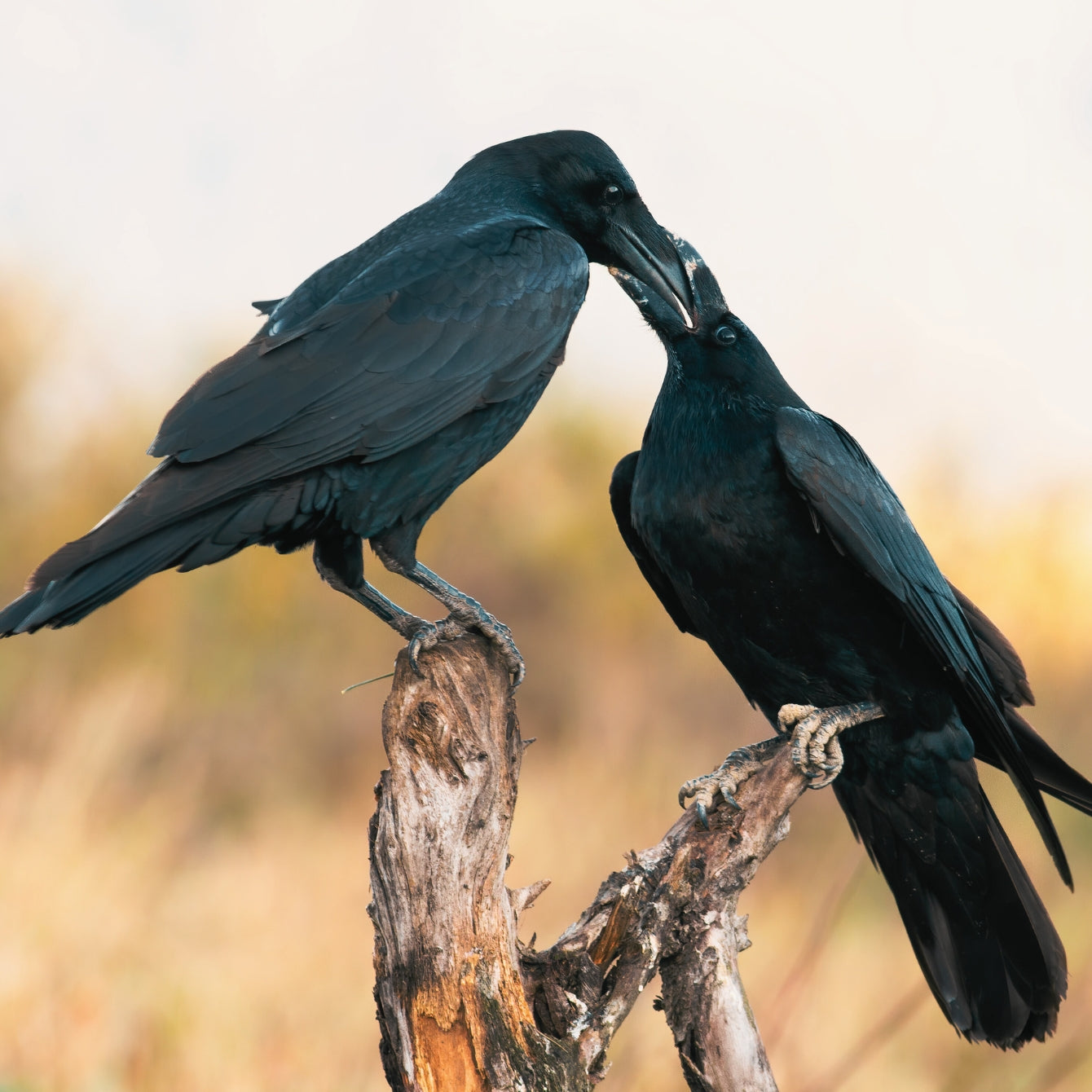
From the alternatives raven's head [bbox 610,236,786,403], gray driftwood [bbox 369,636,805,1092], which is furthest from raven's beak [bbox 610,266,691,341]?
gray driftwood [bbox 369,636,805,1092]

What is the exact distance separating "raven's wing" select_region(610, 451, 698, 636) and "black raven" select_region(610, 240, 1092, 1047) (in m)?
0.18

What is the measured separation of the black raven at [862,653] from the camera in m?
3.08

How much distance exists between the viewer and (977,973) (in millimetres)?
3227

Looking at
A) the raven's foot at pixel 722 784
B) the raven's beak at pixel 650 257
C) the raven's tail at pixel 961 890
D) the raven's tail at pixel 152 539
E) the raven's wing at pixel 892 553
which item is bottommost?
the raven's tail at pixel 961 890

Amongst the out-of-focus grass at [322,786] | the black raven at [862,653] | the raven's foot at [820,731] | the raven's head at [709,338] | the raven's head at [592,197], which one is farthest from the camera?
the out-of-focus grass at [322,786]

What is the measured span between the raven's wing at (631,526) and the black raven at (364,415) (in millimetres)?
552

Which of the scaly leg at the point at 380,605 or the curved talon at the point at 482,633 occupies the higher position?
the scaly leg at the point at 380,605

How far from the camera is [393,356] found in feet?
9.43

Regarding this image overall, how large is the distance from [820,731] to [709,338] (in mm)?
1191

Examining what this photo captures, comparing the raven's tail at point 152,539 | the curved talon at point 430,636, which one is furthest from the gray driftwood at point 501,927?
the raven's tail at point 152,539

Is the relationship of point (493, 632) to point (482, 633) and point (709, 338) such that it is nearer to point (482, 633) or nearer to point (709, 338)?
point (482, 633)

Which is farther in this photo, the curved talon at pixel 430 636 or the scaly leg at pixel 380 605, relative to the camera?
the scaly leg at pixel 380 605

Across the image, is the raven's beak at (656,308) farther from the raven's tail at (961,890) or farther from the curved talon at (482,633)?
the raven's tail at (961,890)

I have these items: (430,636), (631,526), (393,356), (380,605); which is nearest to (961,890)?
(631,526)
